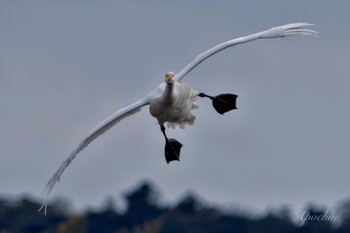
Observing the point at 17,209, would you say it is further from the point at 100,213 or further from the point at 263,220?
the point at 263,220

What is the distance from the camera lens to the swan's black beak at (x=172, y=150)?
96.3ft

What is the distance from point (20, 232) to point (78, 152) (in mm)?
25882

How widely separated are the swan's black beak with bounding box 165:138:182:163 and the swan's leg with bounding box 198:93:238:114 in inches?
43.8

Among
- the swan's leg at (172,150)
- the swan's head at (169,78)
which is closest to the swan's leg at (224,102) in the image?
the swan's leg at (172,150)

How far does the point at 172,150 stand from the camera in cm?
2947

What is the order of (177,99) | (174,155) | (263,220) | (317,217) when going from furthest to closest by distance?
(263,220) → (317,217) → (174,155) → (177,99)

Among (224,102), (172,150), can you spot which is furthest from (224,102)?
(172,150)

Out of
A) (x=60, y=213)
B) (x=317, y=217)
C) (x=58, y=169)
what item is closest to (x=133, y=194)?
(x=60, y=213)

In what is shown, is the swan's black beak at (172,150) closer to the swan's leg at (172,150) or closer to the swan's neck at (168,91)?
the swan's leg at (172,150)

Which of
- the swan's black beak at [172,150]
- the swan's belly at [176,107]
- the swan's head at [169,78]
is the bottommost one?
the swan's belly at [176,107]

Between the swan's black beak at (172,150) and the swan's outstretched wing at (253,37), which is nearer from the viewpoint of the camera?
the swan's outstretched wing at (253,37)

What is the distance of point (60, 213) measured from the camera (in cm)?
5312

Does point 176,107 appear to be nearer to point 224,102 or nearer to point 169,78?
point 169,78

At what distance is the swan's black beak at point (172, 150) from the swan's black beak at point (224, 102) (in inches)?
44.1
